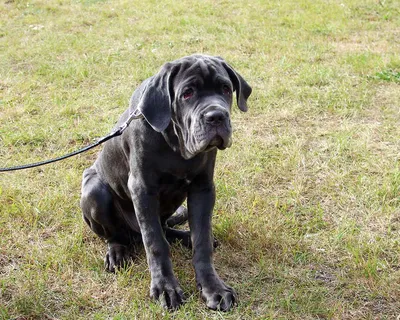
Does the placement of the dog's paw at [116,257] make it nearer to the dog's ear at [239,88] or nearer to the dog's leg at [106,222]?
the dog's leg at [106,222]

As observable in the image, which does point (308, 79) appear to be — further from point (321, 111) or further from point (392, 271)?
point (392, 271)

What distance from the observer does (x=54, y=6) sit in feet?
35.2

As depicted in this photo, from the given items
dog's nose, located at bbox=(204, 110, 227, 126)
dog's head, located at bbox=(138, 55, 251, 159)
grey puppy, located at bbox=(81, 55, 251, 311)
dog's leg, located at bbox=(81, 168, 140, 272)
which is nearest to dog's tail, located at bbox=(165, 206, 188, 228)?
dog's leg, located at bbox=(81, 168, 140, 272)

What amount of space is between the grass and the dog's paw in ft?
0.23

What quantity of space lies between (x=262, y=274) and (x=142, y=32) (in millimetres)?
6406

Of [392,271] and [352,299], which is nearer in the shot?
[352,299]

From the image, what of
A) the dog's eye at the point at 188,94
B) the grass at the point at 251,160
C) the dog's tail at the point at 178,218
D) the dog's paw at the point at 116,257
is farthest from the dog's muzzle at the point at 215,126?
the dog's tail at the point at 178,218

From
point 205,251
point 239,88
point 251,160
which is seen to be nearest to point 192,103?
point 239,88

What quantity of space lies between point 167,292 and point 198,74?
1241mm

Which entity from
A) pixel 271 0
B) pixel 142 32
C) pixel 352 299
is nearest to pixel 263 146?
pixel 352 299

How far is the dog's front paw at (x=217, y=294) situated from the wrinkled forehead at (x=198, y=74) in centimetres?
112

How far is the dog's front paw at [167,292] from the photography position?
3.00 metres

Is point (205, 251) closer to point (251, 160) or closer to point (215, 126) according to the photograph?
point (215, 126)

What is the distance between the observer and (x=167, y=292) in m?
3.05
